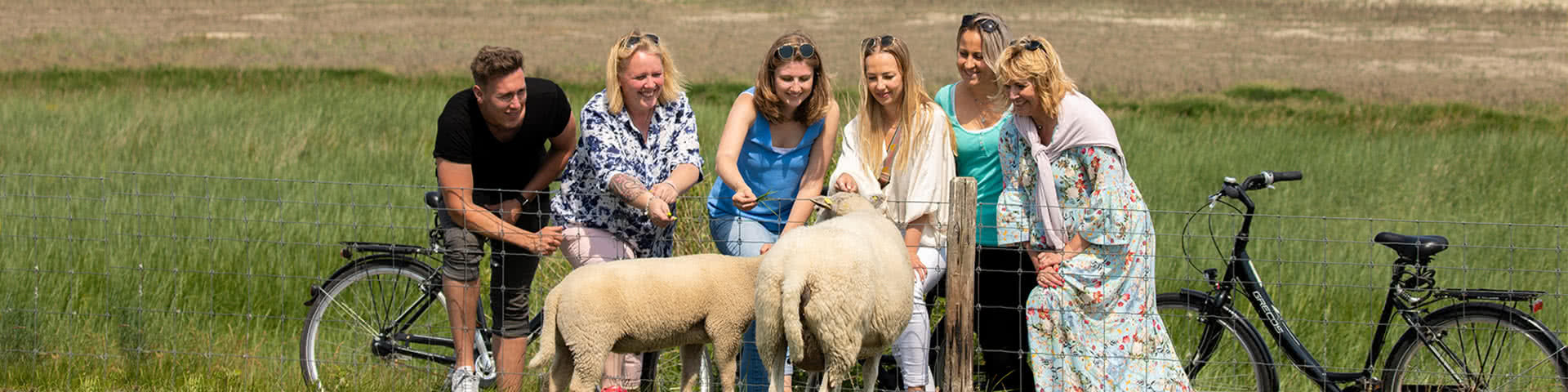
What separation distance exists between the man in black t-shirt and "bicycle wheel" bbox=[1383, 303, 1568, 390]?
336 cm

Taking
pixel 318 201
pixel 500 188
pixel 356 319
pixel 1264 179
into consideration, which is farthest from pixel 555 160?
pixel 318 201

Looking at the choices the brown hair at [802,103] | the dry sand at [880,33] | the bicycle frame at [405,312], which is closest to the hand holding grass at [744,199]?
the brown hair at [802,103]

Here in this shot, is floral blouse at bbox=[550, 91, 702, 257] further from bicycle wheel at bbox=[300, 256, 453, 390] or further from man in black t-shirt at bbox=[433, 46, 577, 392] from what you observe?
bicycle wheel at bbox=[300, 256, 453, 390]

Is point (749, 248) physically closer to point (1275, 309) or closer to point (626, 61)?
point (626, 61)

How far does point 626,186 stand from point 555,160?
0.57 metres

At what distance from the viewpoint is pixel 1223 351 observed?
5.75 m

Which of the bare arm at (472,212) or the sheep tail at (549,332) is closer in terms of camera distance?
the sheep tail at (549,332)

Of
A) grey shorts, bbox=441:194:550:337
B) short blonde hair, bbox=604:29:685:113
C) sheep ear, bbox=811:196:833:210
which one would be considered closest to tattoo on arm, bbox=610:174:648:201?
short blonde hair, bbox=604:29:685:113

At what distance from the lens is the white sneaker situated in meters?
4.85

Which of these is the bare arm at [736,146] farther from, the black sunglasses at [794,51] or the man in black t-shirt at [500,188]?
the man in black t-shirt at [500,188]

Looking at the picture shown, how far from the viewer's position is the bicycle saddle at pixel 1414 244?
4.85 metres

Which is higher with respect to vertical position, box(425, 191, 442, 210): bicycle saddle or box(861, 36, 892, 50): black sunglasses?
box(861, 36, 892, 50): black sunglasses

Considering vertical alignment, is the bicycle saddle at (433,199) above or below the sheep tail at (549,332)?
above

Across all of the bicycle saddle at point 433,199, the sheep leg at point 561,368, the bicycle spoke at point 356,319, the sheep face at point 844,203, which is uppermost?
the bicycle saddle at point 433,199
